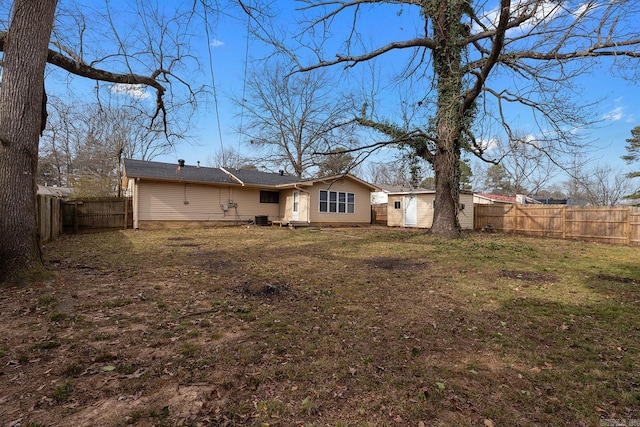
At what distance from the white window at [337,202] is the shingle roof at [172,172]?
5186 mm

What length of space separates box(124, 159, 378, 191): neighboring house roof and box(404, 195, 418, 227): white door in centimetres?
227

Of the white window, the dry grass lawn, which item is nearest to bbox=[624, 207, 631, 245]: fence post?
the dry grass lawn

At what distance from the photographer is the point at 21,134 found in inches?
175

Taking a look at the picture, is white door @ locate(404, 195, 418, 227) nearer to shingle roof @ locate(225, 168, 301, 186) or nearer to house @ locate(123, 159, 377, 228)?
house @ locate(123, 159, 377, 228)

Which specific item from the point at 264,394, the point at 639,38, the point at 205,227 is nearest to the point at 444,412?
the point at 264,394

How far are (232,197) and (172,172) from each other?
329 centimetres

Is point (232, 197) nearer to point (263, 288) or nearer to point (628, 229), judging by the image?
point (263, 288)

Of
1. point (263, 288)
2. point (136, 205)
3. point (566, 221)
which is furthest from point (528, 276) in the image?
point (136, 205)

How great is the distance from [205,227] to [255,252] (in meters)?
8.66

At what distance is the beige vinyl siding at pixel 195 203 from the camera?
1436 cm

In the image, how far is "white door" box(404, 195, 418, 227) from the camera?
1867 centimetres

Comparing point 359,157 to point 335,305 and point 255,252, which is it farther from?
point 335,305

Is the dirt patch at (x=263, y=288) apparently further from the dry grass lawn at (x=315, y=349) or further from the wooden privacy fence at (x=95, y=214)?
the wooden privacy fence at (x=95, y=214)

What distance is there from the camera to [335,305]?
4.11 m
